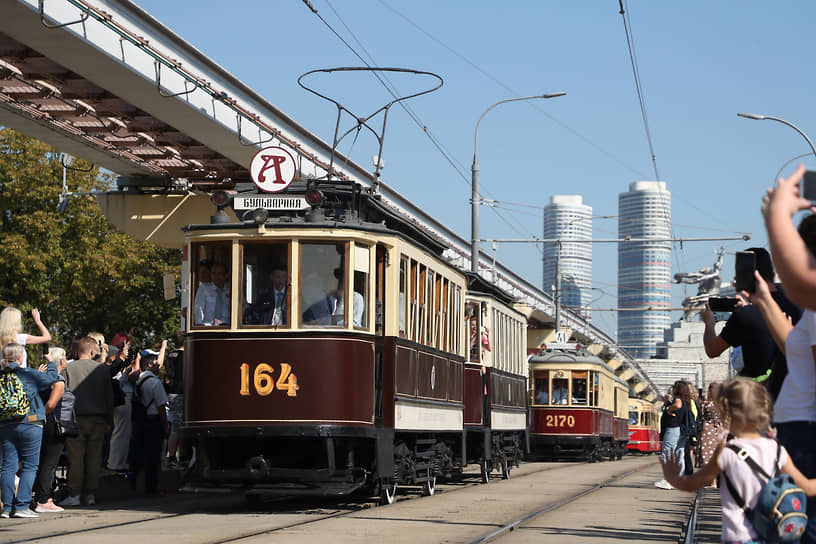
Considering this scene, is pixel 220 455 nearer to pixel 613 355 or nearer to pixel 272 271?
pixel 272 271

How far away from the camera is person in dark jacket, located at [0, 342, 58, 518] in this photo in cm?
1109

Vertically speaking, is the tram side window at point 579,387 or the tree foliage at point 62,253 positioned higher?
the tree foliage at point 62,253

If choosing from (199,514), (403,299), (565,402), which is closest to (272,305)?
(403,299)

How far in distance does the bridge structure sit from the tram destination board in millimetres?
464

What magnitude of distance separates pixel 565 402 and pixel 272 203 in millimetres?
22050

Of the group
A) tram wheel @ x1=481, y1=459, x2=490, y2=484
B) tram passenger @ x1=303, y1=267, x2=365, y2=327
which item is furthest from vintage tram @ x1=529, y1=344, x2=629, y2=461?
tram passenger @ x1=303, y1=267, x2=365, y2=327

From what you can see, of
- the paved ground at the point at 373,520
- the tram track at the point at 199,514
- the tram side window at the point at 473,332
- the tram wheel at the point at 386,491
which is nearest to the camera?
the tram track at the point at 199,514

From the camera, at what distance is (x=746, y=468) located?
4.96 meters

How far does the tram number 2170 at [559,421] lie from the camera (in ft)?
112

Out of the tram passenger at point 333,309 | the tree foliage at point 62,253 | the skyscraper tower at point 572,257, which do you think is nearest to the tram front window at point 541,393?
the skyscraper tower at point 572,257

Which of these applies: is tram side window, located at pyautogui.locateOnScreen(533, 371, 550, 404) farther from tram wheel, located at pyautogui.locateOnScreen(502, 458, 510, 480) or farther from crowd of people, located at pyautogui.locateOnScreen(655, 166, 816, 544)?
crowd of people, located at pyautogui.locateOnScreen(655, 166, 816, 544)

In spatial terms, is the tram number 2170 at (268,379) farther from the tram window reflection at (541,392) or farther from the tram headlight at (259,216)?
the tram window reflection at (541,392)

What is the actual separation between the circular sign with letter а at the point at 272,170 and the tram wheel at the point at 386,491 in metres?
3.12

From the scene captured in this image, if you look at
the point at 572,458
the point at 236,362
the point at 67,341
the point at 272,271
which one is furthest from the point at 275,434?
the point at 67,341
